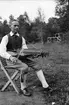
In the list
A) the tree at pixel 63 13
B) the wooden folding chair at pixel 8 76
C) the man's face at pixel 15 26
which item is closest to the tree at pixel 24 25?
the tree at pixel 63 13

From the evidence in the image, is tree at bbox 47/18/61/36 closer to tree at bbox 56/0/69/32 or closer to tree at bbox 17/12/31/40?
tree at bbox 56/0/69/32

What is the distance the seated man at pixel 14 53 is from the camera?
5.53 meters

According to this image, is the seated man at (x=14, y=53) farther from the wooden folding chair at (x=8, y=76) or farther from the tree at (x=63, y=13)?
the tree at (x=63, y=13)

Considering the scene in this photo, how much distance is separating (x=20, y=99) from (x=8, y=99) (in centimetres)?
29

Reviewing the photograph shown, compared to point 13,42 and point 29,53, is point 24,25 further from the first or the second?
point 29,53

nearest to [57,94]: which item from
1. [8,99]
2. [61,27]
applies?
[8,99]

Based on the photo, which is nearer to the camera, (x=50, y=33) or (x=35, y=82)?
(x=35, y=82)

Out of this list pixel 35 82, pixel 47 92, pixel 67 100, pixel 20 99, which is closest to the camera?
pixel 67 100

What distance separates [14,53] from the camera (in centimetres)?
572

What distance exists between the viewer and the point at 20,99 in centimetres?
525

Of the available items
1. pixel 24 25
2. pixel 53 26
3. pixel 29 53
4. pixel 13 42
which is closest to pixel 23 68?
pixel 29 53

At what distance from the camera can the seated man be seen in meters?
5.53

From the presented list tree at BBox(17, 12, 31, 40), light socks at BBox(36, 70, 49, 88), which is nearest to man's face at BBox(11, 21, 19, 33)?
light socks at BBox(36, 70, 49, 88)

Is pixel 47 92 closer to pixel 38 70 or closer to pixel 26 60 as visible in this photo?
pixel 38 70
